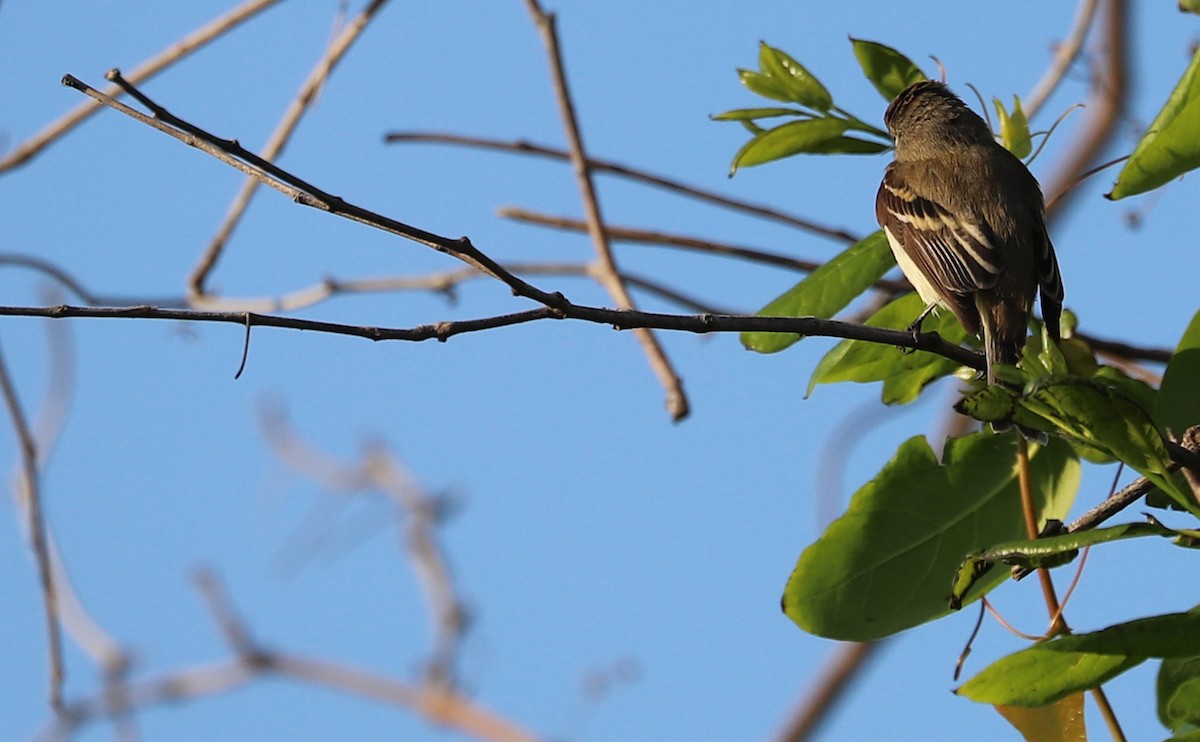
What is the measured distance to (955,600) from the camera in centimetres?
232

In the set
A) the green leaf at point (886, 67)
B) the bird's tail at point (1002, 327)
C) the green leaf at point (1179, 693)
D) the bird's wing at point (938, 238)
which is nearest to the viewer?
the green leaf at point (1179, 693)

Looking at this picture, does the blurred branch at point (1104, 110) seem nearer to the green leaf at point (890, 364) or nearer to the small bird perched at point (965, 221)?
the small bird perched at point (965, 221)

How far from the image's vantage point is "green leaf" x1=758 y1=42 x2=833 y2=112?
3031 mm

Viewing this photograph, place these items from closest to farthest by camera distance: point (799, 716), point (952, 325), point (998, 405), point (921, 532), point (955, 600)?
point (998, 405), point (955, 600), point (921, 532), point (952, 325), point (799, 716)

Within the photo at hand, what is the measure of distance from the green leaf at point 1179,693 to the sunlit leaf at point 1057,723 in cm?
17

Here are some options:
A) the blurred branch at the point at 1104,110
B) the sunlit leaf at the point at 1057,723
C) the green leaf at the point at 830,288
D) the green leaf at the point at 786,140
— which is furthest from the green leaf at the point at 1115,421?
the blurred branch at the point at 1104,110

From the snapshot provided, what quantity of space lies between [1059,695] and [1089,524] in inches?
13.6

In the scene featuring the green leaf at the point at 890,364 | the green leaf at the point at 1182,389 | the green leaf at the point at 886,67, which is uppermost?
the green leaf at the point at 886,67

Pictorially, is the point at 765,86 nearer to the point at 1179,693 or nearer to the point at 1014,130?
the point at 1014,130

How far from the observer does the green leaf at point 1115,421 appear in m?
2.09

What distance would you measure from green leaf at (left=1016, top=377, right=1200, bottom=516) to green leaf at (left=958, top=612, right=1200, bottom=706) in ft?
0.69

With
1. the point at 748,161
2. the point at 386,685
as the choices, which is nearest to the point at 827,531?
the point at 748,161

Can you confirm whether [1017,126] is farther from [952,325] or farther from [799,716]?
[799,716]

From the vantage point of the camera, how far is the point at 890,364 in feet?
9.36
